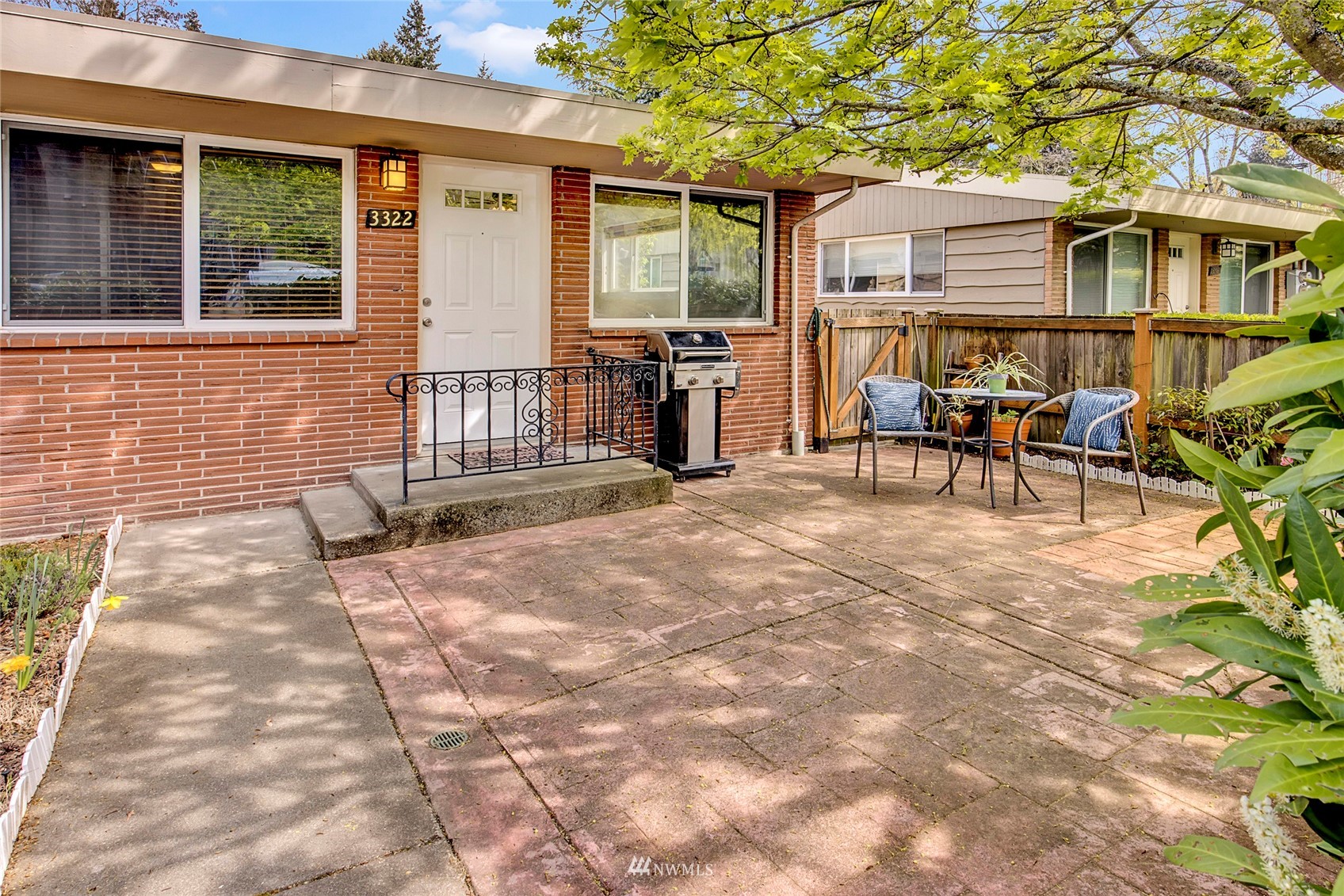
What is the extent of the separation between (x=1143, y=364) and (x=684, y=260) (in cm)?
397

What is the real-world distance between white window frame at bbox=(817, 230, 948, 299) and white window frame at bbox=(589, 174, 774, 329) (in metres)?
4.19

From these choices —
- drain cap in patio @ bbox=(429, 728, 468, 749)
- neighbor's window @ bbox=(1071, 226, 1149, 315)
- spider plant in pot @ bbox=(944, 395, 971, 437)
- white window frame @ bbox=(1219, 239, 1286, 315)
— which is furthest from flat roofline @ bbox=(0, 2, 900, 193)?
white window frame @ bbox=(1219, 239, 1286, 315)

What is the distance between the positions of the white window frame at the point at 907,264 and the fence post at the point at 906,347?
8.47ft

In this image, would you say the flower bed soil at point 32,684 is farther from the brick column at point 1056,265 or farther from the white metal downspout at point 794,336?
the brick column at point 1056,265

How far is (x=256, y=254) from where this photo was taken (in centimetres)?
527

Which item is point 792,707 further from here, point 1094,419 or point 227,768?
point 1094,419

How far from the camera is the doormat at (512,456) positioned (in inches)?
224

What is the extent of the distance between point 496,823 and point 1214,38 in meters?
4.90

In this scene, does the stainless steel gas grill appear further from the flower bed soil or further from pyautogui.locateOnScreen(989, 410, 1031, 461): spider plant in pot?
the flower bed soil

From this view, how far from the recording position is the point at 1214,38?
13.5 feet

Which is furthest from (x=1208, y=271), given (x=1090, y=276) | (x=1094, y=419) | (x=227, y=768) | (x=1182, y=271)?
(x=227, y=768)

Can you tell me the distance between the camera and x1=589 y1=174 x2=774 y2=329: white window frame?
657 centimetres

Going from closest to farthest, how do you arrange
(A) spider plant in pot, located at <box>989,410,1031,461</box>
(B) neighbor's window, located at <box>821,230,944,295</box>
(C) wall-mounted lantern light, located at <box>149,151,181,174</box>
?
1. (C) wall-mounted lantern light, located at <box>149,151,181,174</box>
2. (A) spider plant in pot, located at <box>989,410,1031,461</box>
3. (B) neighbor's window, located at <box>821,230,944,295</box>

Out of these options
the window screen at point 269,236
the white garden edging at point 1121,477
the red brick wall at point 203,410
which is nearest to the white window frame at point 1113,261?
the white garden edging at point 1121,477
